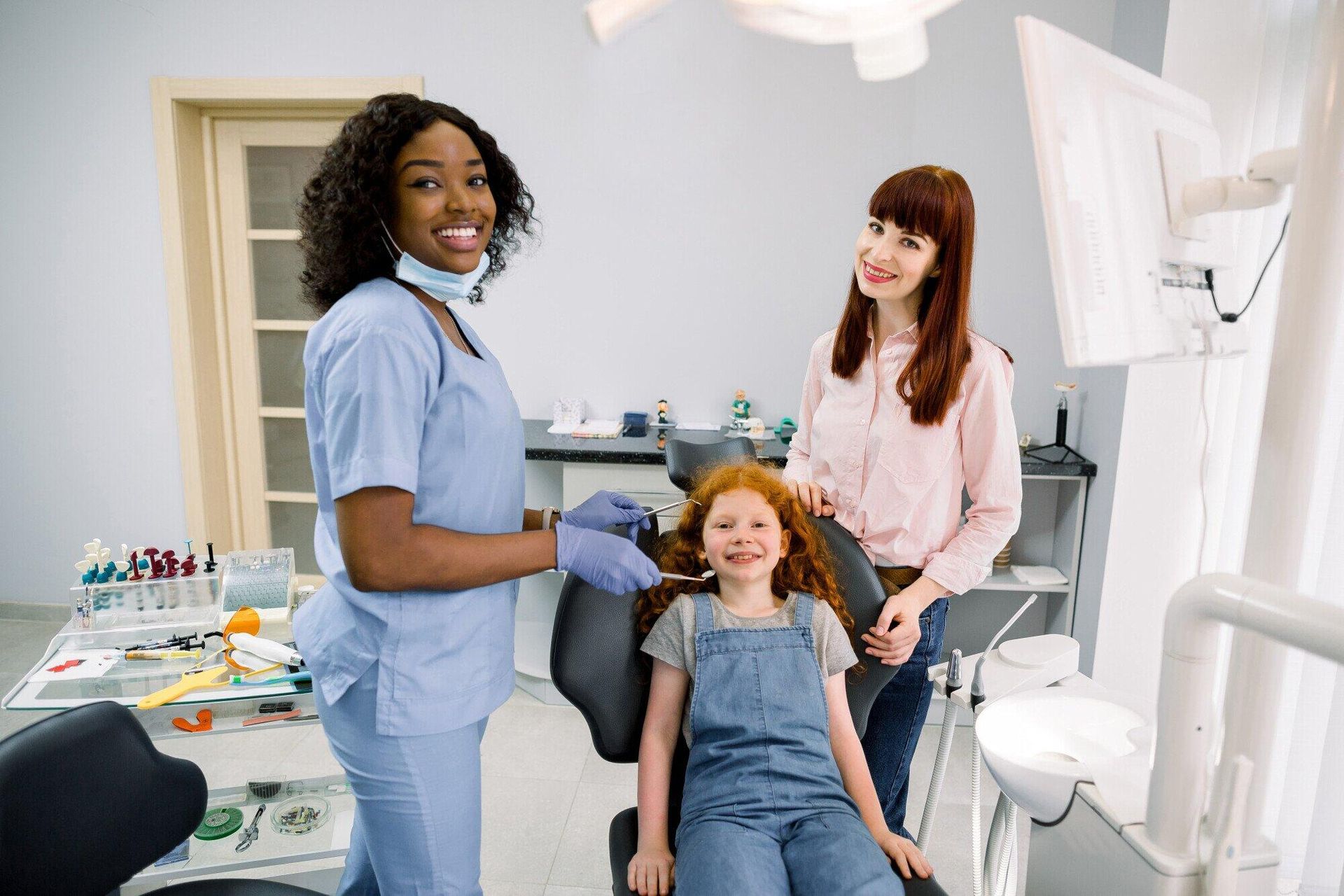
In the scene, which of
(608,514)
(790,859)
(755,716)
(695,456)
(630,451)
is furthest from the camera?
(630,451)

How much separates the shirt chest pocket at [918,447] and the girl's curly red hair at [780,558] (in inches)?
6.9

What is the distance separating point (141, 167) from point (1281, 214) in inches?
139

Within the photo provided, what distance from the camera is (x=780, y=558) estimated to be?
1.46 m

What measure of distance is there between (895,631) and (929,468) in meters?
0.27

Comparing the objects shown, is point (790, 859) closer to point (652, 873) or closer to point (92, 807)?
point (652, 873)

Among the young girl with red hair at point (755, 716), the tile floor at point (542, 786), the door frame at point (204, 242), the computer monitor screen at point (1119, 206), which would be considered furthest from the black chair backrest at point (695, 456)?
the door frame at point (204, 242)

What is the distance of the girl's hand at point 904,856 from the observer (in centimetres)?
122

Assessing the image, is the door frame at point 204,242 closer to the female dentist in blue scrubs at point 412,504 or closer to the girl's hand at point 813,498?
the female dentist in blue scrubs at point 412,504

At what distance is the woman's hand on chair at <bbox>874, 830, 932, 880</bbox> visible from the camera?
47.8 inches

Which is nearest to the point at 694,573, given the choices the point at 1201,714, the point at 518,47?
the point at 1201,714

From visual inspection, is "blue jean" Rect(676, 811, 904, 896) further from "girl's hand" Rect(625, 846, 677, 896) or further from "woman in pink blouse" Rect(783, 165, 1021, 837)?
"woman in pink blouse" Rect(783, 165, 1021, 837)

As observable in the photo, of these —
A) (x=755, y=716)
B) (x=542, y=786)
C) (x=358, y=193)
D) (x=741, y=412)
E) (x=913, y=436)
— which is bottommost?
(x=542, y=786)

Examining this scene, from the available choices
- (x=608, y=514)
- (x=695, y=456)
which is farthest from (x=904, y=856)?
(x=695, y=456)

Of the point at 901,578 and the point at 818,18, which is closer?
the point at 818,18
